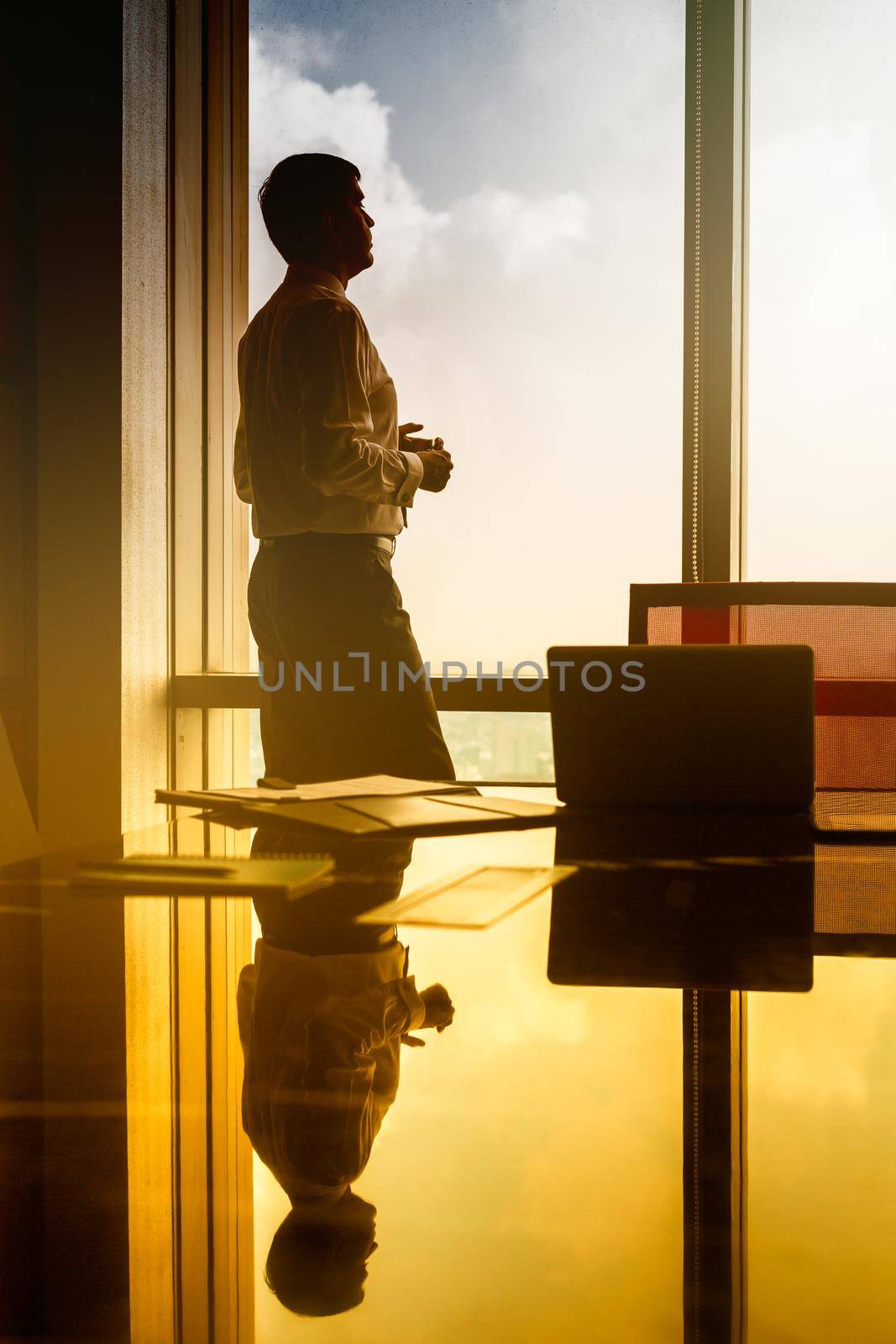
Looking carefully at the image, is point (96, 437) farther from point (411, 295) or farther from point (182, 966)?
point (182, 966)

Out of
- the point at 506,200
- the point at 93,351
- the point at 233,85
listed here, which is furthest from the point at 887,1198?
the point at 233,85

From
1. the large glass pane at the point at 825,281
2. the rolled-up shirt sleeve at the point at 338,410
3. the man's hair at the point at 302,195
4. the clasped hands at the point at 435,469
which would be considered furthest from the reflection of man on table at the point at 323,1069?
the large glass pane at the point at 825,281

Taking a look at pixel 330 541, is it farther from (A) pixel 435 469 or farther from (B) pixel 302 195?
(B) pixel 302 195

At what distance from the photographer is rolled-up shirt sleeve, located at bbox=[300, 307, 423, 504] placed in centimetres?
184

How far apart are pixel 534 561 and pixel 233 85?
6.04ft

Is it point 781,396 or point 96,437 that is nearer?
point 96,437

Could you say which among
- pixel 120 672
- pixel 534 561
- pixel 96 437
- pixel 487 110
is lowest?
pixel 120 672

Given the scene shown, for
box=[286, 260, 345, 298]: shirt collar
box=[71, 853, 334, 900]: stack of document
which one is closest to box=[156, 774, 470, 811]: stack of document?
box=[71, 853, 334, 900]: stack of document

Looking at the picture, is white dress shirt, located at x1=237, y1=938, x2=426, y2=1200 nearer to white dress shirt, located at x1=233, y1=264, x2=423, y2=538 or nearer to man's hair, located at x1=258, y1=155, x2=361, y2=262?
white dress shirt, located at x1=233, y1=264, x2=423, y2=538

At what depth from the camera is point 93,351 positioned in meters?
2.47

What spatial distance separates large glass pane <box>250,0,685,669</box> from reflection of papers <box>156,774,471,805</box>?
184 cm

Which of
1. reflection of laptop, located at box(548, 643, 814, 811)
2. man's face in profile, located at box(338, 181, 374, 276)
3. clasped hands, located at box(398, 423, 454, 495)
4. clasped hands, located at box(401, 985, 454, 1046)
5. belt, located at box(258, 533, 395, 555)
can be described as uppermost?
man's face in profile, located at box(338, 181, 374, 276)

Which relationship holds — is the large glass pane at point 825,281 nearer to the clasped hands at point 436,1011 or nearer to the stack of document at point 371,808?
the stack of document at point 371,808

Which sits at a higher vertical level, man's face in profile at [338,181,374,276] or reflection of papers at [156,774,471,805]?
man's face in profile at [338,181,374,276]
